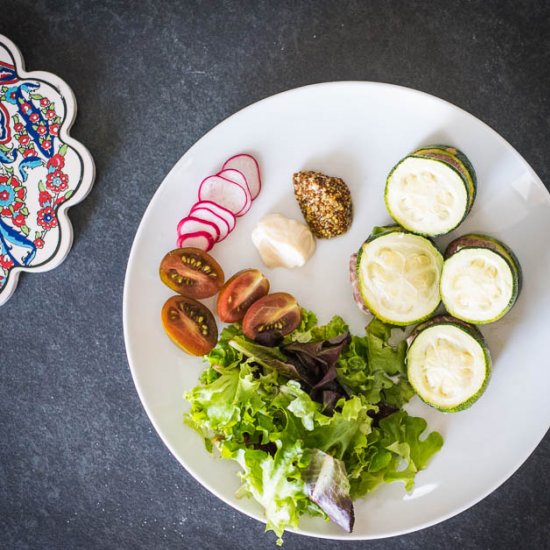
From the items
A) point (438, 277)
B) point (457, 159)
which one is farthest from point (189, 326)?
point (457, 159)

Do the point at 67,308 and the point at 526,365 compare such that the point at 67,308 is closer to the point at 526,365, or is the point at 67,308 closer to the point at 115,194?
the point at 115,194

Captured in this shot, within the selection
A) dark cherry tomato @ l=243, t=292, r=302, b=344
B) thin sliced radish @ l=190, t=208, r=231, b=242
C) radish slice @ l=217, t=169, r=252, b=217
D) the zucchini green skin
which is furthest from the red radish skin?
the zucchini green skin

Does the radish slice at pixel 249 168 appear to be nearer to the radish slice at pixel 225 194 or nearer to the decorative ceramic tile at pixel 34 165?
the radish slice at pixel 225 194

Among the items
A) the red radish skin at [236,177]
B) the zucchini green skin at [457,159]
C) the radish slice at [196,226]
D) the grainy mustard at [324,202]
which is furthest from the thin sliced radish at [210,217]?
the zucchini green skin at [457,159]

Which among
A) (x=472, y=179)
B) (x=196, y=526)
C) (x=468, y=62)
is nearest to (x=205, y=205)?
(x=472, y=179)

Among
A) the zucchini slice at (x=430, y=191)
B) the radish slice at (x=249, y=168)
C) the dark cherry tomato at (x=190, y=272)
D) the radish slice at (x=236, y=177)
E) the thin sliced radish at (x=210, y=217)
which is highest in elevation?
the zucchini slice at (x=430, y=191)

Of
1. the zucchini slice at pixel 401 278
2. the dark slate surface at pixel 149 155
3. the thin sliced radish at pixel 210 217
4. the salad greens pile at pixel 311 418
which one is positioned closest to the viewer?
the salad greens pile at pixel 311 418

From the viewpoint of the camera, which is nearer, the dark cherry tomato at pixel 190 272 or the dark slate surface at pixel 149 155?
the dark cherry tomato at pixel 190 272

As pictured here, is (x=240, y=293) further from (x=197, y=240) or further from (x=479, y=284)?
(x=479, y=284)
